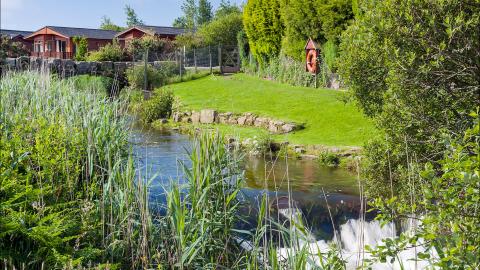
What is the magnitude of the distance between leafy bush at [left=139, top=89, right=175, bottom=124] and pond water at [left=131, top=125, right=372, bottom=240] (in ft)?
18.7

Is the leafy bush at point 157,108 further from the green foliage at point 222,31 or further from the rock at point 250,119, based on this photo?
the green foliage at point 222,31

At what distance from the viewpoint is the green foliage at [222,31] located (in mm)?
38938

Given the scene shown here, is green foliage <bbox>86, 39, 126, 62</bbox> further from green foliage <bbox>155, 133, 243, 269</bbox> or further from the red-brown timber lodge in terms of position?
green foliage <bbox>155, 133, 243, 269</bbox>

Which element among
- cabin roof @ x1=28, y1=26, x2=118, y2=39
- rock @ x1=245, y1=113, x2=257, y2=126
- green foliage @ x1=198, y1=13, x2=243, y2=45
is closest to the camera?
rock @ x1=245, y1=113, x2=257, y2=126

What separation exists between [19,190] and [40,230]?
799 mm

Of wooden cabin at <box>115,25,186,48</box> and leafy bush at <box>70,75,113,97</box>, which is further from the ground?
wooden cabin at <box>115,25,186,48</box>

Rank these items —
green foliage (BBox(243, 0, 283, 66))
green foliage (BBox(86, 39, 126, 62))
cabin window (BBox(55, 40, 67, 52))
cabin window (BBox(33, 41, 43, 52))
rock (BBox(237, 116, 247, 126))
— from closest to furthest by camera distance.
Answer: rock (BBox(237, 116, 247, 126)) → green foliage (BBox(243, 0, 283, 66)) → green foliage (BBox(86, 39, 126, 62)) → cabin window (BBox(55, 40, 67, 52)) → cabin window (BBox(33, 41, 43, 52))

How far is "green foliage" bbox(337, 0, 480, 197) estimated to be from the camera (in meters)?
6.39

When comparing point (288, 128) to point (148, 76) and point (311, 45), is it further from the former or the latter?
point (148, 76)

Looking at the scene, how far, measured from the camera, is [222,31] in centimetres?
3953

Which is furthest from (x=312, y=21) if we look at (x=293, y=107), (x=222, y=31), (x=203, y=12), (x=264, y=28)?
(x=203, y=12)

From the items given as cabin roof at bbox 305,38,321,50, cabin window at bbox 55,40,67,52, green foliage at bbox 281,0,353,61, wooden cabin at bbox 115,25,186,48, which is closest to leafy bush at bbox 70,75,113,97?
cabin roof at bbox 305,38,321,50

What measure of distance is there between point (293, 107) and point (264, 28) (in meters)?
9.63

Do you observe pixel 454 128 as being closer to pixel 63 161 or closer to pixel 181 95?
pixel 63 161
